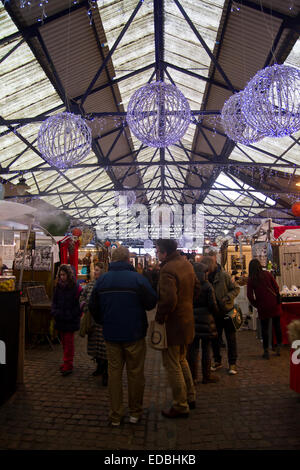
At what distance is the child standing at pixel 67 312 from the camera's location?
401cm

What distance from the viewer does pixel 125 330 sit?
261 cm

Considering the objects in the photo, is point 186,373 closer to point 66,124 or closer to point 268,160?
point 66,124

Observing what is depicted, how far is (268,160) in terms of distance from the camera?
10156 mm

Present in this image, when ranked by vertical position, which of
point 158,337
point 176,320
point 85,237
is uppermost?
point 85,237

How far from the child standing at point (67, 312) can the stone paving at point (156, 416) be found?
236mm

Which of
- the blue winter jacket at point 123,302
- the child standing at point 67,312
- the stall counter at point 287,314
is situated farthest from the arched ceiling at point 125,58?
the stall counter at point 287,314

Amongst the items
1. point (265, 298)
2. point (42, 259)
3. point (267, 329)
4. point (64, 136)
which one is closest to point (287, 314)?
point (267, 329)

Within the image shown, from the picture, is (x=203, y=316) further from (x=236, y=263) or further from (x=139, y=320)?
(x=236, y=263)

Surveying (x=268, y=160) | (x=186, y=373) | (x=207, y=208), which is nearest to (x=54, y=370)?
(x=186, y=373)

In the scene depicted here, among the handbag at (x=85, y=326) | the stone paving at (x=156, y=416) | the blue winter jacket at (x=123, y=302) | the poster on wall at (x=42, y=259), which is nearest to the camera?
the stone paving at (x=156, y=416)

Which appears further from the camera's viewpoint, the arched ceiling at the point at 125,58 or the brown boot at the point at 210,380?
the arched ceiling at the point at 125,58

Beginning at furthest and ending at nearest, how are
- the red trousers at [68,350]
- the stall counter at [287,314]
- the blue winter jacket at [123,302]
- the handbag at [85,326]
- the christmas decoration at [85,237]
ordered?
the christmas decoration at [85,237] → the stall counter at [287,314] → the red trousers at [68,350] → the handbag at [85,326] → the blue winter jacket at [123,302]

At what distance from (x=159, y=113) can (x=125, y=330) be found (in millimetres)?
3000

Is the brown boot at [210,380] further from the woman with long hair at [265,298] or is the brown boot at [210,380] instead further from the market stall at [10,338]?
the market stall at [10,338]
